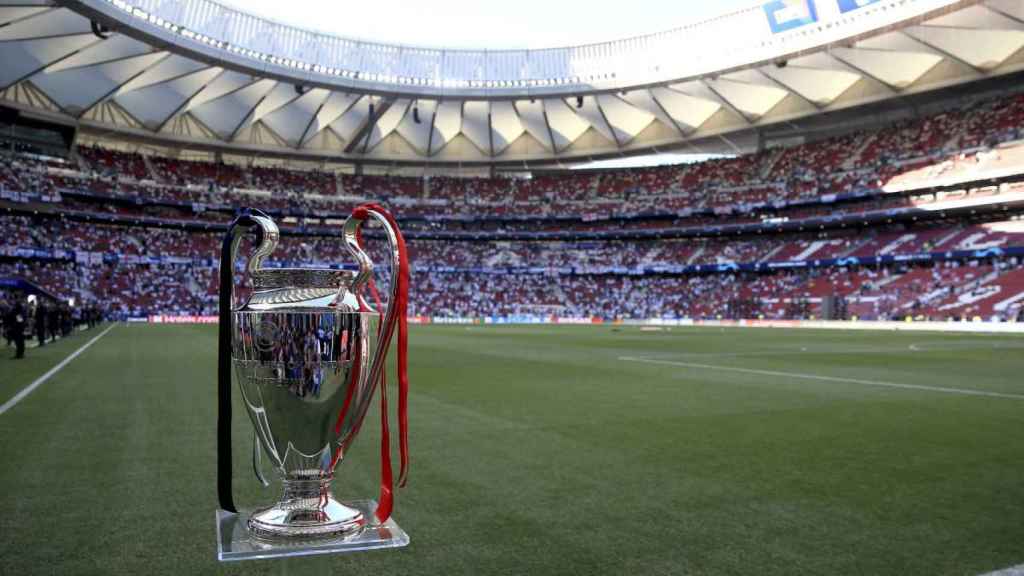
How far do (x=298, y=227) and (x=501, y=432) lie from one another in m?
63.7

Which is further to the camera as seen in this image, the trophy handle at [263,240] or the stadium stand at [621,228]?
the stadium stand at [621,228]

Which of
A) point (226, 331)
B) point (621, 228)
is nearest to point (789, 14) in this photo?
point (621, 228)

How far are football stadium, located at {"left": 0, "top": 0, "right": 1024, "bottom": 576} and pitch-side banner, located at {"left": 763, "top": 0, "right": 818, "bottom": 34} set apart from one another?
30cm

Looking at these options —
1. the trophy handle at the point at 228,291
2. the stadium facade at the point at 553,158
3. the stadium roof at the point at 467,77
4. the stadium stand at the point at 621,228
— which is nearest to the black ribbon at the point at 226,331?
the trophy handle at the point at 228,291

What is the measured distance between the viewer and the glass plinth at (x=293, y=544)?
2613 millimetres

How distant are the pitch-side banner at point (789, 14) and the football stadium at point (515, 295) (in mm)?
297

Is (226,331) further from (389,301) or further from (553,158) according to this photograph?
A: (553,158)

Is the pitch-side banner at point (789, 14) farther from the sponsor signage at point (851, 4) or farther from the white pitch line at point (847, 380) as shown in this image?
the white pitch line at point (847, 380)

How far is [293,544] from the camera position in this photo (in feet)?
9.07

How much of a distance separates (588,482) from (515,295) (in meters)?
63.0

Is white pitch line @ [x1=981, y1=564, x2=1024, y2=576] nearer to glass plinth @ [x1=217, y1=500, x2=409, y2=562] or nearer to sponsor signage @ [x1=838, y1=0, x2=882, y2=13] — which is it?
glass plinth @ [x1=217, y1=500, x2=409, y2=562]

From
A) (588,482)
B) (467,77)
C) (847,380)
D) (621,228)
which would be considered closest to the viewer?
(588,482)

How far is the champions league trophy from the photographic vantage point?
9.06ft

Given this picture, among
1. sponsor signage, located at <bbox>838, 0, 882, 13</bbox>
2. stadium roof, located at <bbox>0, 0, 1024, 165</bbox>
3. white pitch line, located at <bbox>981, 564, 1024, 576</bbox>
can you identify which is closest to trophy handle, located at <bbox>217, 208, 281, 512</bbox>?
white pitch line, located at <bbox>981, 564, 1024, 576</bbox>
